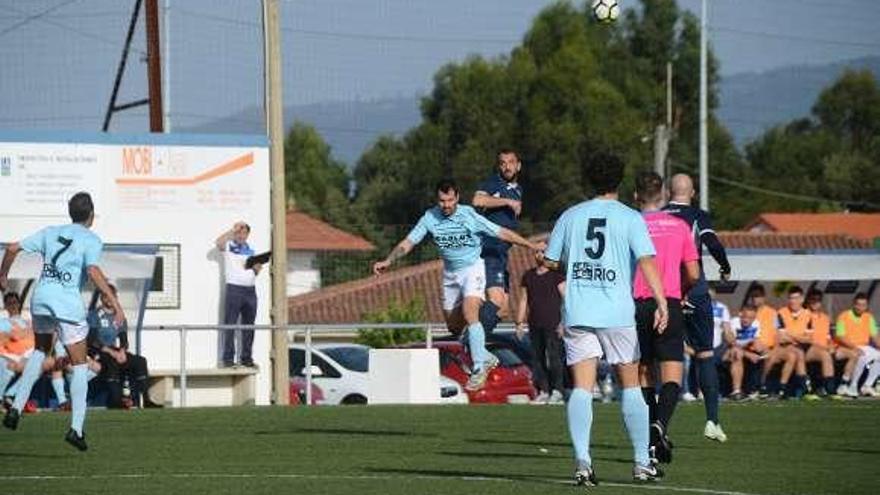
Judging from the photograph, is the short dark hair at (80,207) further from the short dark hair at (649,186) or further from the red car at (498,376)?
the red car at (498,376)

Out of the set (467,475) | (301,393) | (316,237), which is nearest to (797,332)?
(301,393)

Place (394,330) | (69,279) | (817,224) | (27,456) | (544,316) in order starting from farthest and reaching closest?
(817,224) < (394,330) < (544,316) < (69,279) < (27,456)

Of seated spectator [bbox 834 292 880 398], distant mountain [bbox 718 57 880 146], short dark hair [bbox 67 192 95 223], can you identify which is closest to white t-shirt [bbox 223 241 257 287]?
seated spectator [bbox 834 292 880 398]

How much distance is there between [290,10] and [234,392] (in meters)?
10.0

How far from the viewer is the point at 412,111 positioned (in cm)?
7188

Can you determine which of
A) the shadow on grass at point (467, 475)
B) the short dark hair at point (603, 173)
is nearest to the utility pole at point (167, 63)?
the shadow on grass at point (467, 475)

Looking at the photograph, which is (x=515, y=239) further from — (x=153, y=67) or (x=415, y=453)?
(x=153, y=67)

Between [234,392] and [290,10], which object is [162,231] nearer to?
[234,392]

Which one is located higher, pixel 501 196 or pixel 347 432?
pixel 501 196

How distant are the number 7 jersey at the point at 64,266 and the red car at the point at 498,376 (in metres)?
16.4

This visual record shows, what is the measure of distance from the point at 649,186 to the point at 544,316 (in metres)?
9.01

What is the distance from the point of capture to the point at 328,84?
4581cm

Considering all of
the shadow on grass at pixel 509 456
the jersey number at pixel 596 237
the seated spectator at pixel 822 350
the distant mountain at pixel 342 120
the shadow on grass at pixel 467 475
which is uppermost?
the distant mountain at pixel 342 120

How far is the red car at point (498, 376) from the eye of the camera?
109 ft
